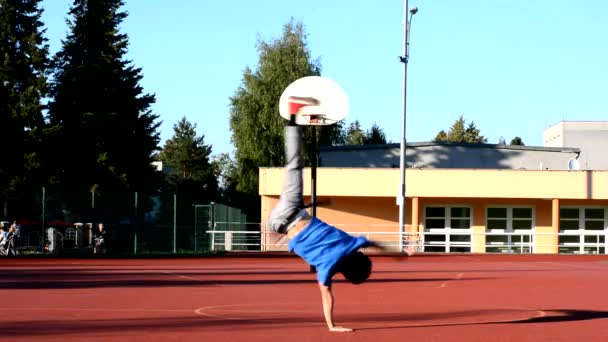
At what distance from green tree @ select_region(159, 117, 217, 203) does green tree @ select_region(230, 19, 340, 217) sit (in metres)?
23.7

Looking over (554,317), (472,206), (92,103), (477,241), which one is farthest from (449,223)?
(554,317)

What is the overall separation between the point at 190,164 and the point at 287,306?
9163cm

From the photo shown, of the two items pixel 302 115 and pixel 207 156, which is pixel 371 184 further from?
pixel 207 156

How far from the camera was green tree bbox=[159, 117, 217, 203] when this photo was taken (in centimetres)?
9454

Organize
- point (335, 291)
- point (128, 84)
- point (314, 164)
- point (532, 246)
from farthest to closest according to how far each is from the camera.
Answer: point (128, 84) → point (532, 246) → point (335, 291) → point (314, 164)

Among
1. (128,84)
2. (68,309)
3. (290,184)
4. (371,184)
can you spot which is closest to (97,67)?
(128,84)

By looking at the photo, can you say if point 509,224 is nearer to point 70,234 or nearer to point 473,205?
point 473,205

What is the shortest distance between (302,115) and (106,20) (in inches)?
1851

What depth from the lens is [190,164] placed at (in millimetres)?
106562

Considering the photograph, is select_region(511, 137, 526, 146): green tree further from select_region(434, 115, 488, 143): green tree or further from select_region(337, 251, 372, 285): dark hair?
select_region(337, 251, 372, 285): dark hair

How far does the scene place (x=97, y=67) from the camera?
57812mm

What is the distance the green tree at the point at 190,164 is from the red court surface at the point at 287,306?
63.2 m

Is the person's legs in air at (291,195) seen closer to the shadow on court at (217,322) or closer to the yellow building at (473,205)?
the shadow on court at (217,322)

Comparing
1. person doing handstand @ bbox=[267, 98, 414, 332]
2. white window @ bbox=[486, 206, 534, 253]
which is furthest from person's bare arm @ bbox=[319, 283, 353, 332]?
white window @ bbox=[486, 206, 534, 253]
